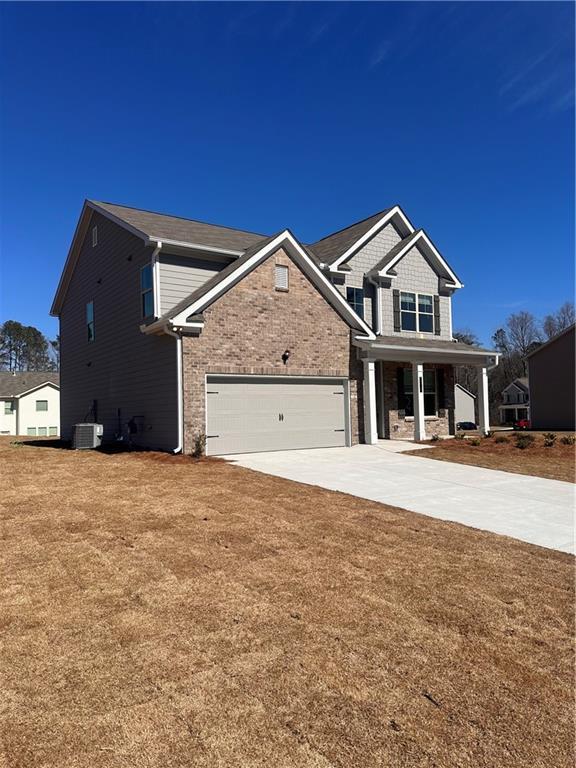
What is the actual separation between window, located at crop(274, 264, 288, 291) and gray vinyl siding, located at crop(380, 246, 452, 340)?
18.2ft

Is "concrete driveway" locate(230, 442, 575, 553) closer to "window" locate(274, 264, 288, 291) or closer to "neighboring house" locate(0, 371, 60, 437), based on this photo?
"window" locate(274, 264, 288, 291)

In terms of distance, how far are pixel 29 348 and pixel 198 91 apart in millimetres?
69935

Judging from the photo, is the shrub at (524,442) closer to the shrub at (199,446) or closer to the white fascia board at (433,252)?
the white fascia board at (433,252)

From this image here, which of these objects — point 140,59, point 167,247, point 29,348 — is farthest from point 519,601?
point 29,348

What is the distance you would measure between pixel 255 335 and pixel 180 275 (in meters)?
2.86

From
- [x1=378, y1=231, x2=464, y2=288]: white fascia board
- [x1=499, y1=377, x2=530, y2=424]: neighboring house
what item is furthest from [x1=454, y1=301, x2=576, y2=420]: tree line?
[x1=378, y1=231, x2=464, y2=288]: white fascia board

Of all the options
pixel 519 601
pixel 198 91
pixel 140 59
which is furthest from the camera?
pixel 198 91

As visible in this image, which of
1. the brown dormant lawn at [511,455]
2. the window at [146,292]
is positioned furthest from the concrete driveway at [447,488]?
the window at [146,292]

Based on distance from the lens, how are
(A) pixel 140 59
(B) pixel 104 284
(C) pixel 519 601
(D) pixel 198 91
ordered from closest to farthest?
(C) pixel 519 601 < (A) pixel 140 59 < (D) pixel 198 91 < (B) pixel 104 284

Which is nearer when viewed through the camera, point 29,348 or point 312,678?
point 312,678

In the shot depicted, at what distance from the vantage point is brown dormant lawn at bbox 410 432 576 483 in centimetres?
1219

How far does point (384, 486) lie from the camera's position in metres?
9.87

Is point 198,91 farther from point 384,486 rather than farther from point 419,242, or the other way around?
point 384,486

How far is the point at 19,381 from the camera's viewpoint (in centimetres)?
4772
